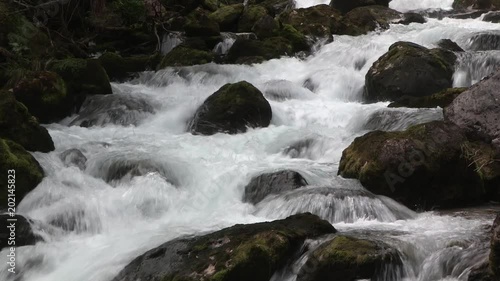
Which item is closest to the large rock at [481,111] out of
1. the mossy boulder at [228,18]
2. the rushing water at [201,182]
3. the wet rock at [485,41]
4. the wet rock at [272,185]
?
the rushing water at [201,182]

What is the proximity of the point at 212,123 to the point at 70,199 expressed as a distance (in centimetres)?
364

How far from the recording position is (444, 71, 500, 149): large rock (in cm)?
786

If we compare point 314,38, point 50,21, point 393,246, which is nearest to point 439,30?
point 314,38

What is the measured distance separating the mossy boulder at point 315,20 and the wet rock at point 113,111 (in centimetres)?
745

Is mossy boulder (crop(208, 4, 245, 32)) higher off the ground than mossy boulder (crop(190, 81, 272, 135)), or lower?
higher

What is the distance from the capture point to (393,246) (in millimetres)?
5340

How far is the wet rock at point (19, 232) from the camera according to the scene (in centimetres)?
614

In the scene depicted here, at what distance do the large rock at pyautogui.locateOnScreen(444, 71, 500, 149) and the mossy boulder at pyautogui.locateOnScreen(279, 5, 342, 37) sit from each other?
931cm

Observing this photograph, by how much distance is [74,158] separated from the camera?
866cm

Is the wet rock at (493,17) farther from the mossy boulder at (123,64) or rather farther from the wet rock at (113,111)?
the wet rock at (113,111)

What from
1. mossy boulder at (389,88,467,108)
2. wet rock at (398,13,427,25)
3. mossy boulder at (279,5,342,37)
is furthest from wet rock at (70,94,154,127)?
wet rock at (398,13,427,25)

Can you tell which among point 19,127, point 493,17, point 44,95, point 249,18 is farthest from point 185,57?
point 493,17

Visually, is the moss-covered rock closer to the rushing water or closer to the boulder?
the rushing water

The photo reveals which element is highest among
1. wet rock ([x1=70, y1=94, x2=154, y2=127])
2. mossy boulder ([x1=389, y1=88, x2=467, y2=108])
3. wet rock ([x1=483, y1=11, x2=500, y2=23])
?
wet rock ([x1=483, y1=11, x2=500, y2=23])
